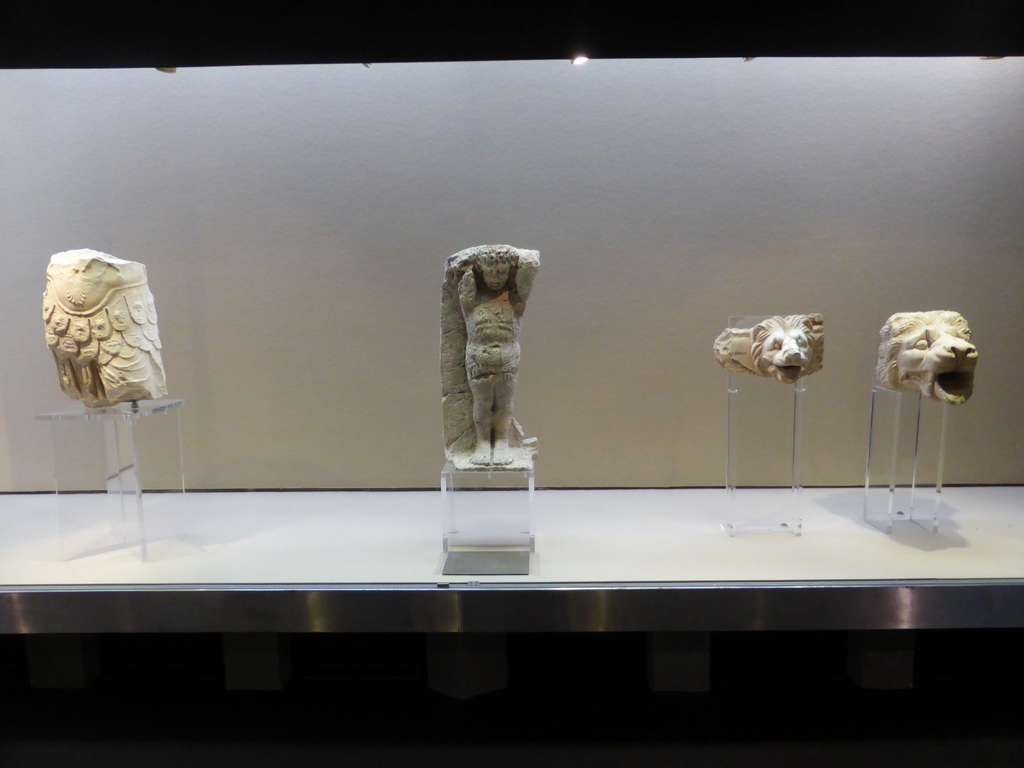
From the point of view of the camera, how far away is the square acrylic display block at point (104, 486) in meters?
2.96

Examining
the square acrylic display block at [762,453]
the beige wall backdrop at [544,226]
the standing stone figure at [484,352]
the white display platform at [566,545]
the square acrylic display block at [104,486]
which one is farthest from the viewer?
the beige wall backdrop at [544,226]

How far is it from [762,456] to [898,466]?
649mm

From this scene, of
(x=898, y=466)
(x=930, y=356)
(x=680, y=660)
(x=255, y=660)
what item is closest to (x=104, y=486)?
(x=255, y=660)

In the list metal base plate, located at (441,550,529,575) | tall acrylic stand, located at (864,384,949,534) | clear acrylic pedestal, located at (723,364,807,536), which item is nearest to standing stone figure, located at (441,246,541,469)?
metal base plate, located at (441,550,529,575)

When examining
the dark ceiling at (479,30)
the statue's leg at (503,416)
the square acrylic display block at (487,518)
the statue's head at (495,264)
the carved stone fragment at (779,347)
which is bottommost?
the square acrylic display block at (487,518)

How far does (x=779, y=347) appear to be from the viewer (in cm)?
289

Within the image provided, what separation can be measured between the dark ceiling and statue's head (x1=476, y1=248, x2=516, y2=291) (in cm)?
75

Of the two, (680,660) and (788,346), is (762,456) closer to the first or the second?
(788,346)

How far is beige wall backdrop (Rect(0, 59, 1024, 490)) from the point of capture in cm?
357

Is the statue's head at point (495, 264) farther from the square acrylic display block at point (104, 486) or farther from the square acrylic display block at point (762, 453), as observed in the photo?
the square acrylic display block at point (104, 486)

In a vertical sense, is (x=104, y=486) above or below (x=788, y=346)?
below

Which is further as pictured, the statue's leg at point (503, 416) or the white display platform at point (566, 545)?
the statue's leg at point (503, 416)

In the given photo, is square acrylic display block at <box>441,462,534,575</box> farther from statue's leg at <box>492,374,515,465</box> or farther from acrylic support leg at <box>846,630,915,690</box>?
acrylic support leg at <box>846,630,915,690</box>

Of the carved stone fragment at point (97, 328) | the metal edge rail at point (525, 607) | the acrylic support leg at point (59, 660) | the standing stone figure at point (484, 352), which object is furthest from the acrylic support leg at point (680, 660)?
the carved stone fragment at point (97, 328)
